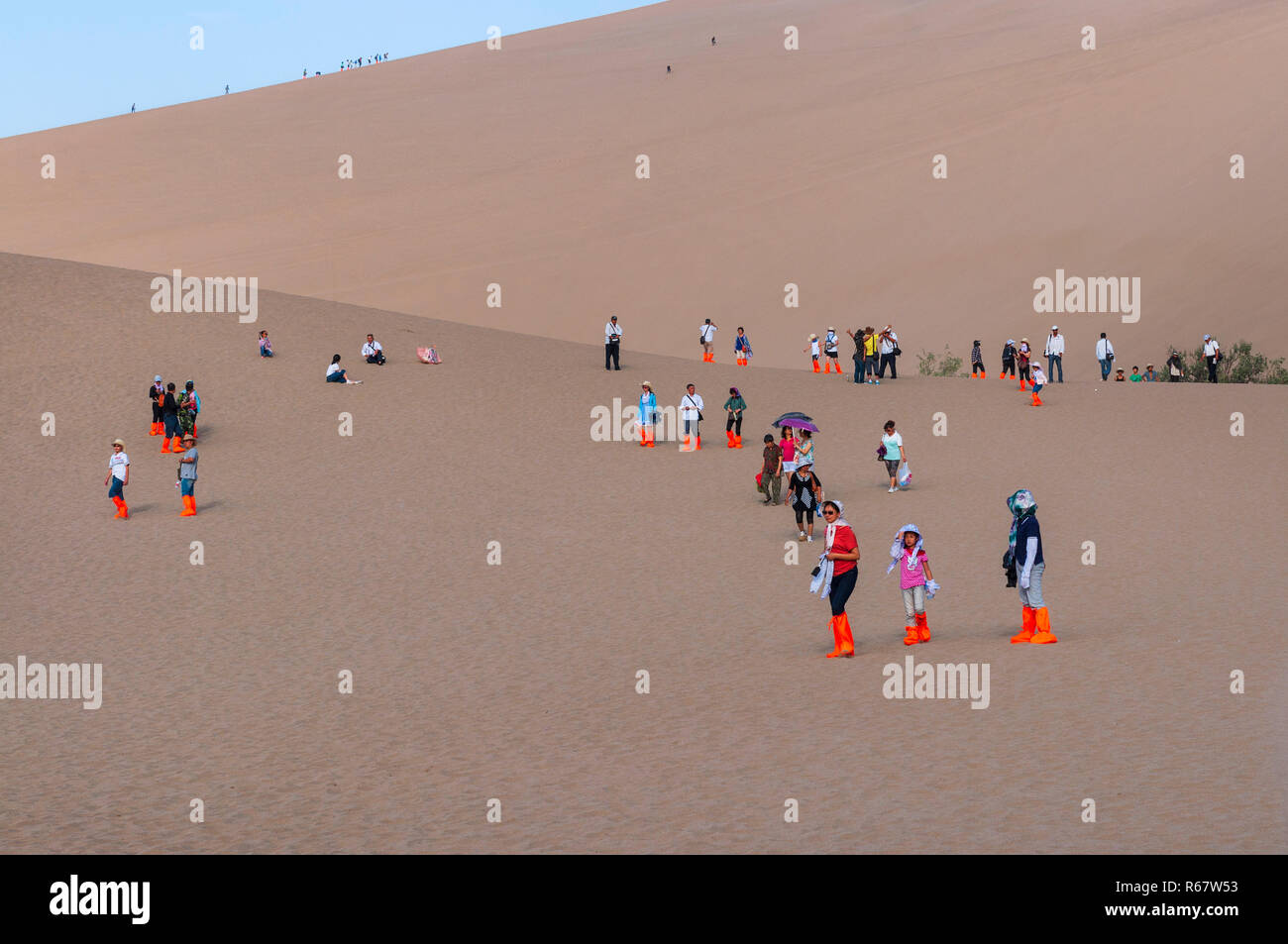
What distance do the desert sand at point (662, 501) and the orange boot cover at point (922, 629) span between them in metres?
0.40

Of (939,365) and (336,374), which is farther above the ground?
(939,365)

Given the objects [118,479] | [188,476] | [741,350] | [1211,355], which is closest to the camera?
[118,479]

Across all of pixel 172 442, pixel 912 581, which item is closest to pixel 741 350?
pixel 172 442

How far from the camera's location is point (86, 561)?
1969cm

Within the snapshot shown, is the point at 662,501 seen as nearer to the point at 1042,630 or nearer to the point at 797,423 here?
the point at 797,423

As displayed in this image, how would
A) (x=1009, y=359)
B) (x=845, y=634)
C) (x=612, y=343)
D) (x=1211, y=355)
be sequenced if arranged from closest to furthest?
1. (x=845, y=634)
2. (x=612, y=343)
3. (x=1211, y=355)
4. (x=1009, y=359)

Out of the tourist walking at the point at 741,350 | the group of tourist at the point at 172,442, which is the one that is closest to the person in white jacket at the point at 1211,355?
the tourist walking at the point at 741,350

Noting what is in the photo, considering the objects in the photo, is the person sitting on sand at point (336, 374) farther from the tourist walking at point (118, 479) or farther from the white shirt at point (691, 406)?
the tourist walking at point (118, 479)

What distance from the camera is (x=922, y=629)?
14.5 m

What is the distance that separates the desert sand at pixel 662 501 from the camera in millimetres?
10117

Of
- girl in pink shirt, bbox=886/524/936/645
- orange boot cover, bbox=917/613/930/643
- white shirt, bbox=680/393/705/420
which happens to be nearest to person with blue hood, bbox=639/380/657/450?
white shirt, bbox=680/393/705/420

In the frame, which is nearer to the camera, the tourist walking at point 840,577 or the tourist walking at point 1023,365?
the tourist walking at point 840,577

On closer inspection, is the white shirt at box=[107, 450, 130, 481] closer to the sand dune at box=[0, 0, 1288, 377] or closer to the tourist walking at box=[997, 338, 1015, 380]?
the tourist walking at box=[997, 338, 1015, 380]

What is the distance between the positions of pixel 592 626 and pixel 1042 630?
4850 millimetres
